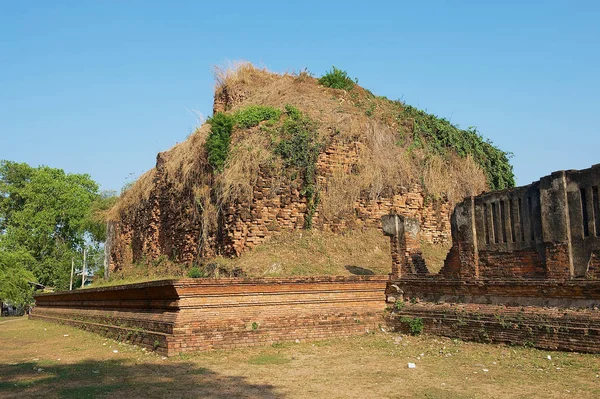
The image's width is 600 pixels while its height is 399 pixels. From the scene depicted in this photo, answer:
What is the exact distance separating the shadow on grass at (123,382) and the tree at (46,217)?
24.1 m

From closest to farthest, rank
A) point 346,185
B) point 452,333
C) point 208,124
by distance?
1. point 452,333
2. point 346,185
3. point 208,124

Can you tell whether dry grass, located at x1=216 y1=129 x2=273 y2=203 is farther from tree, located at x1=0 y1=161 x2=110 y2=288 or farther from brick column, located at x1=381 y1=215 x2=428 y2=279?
tree, located at x1=0 y1=161 x2=110 y2=288

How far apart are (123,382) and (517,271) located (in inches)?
252

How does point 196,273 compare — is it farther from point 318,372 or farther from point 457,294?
point 318,372

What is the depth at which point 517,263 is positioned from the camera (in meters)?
9.51

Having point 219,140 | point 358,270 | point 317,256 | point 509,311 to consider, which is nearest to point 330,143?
point 219,140

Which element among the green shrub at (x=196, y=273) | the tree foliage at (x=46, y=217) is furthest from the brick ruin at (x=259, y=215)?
the tree foliage at (x=46, y=217)

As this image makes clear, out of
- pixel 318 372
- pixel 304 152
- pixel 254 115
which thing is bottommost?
pixel 318 372

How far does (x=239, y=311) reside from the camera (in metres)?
9.52

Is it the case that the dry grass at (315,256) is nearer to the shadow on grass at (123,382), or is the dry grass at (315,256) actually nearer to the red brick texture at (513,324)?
the red brick texture at (513,324)

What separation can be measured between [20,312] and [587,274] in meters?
35.7

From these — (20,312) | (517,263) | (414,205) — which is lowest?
(20,312)

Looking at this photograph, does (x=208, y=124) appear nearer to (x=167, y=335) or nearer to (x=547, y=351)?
(x=167, y=335)

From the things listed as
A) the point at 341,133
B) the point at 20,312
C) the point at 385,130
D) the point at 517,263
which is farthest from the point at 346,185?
the point at 20,312
